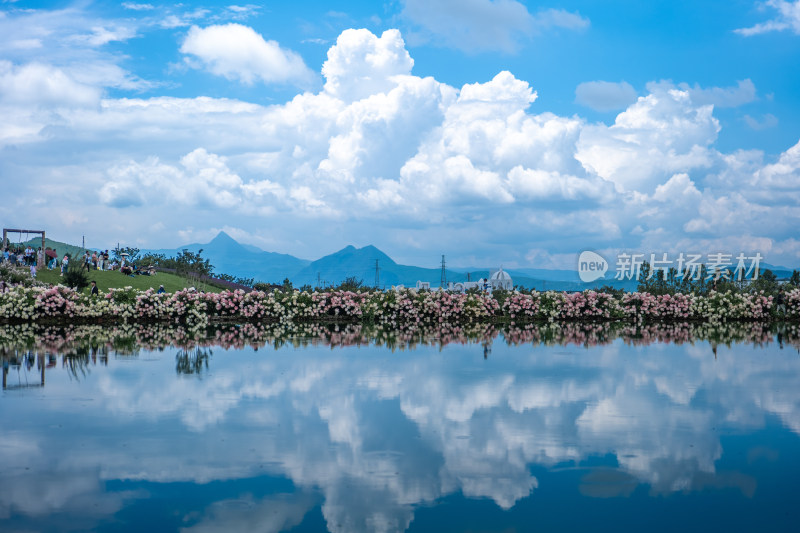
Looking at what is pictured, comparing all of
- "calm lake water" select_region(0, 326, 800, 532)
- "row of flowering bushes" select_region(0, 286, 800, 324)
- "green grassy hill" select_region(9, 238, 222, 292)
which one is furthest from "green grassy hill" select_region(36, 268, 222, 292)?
"calm lake water" select_region(0, 326, 800, 532)

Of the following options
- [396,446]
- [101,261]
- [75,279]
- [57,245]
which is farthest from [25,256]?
[57,245]

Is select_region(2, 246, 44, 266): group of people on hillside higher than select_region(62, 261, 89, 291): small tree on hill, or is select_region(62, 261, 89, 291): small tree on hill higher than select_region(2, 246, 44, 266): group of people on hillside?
select_region(2, 246, 44, 266): group of people on hillside

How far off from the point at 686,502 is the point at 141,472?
3972mm

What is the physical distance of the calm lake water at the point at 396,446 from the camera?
479 cm

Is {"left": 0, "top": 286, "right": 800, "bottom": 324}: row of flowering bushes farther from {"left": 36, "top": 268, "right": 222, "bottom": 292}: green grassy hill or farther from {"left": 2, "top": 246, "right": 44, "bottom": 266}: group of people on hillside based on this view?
{"left": 2, "top": 246, "right": 44, "bottom": 266}: group of people on hillside

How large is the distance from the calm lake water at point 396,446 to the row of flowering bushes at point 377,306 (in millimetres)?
9331

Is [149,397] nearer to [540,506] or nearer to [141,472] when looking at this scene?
[141,472]

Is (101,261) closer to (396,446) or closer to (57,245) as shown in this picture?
(396,446)

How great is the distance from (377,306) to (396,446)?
54.5 ft

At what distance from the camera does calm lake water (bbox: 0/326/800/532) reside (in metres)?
4.79

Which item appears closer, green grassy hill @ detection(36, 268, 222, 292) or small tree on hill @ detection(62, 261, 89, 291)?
small tree on hill @ detection(62, 261, 89, 291)

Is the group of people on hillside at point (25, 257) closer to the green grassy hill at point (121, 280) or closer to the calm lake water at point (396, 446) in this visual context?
the green grassy hill at point (121, 280)

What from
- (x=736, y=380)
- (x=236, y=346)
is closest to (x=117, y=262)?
(x=236, y=346)

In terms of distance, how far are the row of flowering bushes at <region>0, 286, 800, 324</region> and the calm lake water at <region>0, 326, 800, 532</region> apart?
9.33 metres
